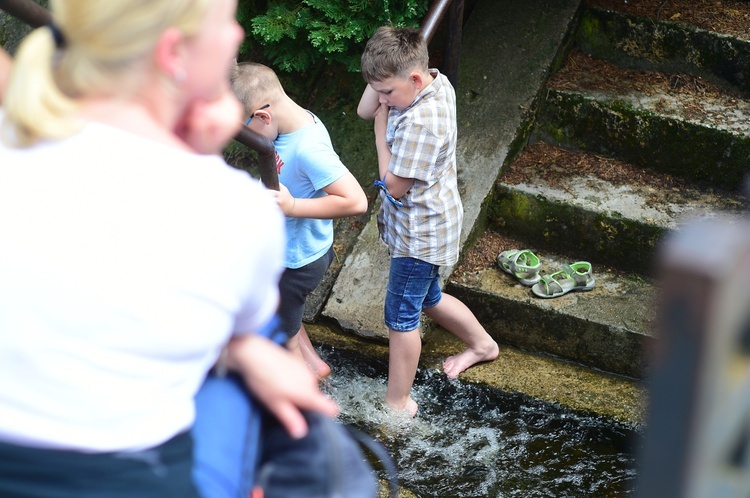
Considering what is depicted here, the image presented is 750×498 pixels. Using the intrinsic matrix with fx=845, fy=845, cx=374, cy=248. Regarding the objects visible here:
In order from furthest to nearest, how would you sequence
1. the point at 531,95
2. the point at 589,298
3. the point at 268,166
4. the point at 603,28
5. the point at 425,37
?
the point at 603,28 < the point at 531,95 < the point at 589,298 < the point at 425,37 < the point at 268,166

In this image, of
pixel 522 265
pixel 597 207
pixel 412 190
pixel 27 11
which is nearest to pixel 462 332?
pixel 522 265

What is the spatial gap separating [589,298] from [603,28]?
5.12 ft

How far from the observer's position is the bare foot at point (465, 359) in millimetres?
3445

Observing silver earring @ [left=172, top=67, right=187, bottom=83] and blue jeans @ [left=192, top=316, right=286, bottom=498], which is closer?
silver earring @ [left=172, top=67, right=187, bottom=83]

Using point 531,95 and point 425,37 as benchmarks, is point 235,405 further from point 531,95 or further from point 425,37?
point 531,95

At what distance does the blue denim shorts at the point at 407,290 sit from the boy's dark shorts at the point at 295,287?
0.27 meters

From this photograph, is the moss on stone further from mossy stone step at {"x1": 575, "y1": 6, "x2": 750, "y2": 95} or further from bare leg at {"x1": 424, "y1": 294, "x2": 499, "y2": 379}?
mossy stone step at {"x1": 575, "y1": 6, "x2": 750, "y2": 95}

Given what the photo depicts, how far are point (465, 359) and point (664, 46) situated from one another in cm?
198

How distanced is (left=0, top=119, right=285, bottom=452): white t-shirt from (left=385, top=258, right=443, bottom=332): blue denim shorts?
6.71 ft

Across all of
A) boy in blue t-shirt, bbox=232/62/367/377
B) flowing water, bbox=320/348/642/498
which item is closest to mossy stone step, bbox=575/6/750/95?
flowing water, bbox=320/348/642/498

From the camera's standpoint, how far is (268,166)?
2584 mm

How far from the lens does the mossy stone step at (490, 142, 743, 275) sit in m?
3.69

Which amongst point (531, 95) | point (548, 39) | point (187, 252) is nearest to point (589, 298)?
point (531, 95)

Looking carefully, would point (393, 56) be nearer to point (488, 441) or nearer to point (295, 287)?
point (295, 287)
